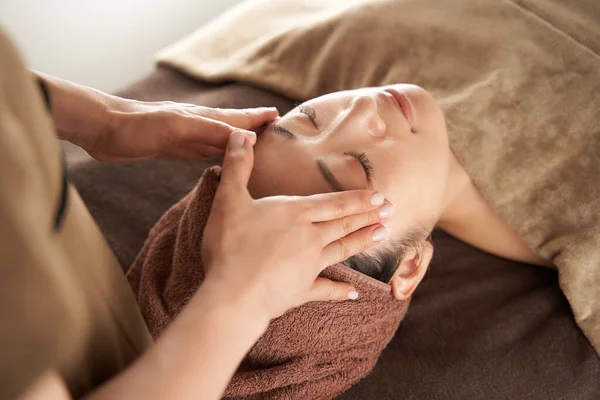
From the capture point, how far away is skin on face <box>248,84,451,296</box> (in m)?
0.90

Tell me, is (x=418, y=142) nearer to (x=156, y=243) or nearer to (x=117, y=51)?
(x=156, y=243)

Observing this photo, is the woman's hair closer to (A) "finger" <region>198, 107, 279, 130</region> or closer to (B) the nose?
(B) the nose

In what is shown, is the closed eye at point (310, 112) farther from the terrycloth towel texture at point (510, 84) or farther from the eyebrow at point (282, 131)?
the terrycloth towel texture at point (510, 84)

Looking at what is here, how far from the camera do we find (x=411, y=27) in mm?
1285

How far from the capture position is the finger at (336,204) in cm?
72

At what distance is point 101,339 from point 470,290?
0.87m

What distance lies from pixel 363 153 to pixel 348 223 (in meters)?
0.19

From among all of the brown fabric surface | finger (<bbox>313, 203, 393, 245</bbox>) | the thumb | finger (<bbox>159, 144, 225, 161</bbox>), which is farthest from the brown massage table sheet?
the brown fabric surface

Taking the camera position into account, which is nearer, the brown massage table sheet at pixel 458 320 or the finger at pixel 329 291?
the finger at pixel 329 291

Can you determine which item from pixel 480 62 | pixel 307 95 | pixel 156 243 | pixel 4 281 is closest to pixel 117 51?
pixel 307 95

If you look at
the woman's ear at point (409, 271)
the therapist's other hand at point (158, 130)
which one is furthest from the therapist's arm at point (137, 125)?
the woman's ear at point (409, 271)

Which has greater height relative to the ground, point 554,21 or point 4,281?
point 4,281

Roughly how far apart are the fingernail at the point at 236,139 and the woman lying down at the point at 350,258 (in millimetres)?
115

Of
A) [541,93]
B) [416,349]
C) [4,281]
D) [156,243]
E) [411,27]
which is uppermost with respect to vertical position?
[4,281]
